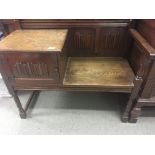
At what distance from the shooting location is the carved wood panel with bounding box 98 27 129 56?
1.22 m

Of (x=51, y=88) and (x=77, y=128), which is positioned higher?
(x=51, y=88)

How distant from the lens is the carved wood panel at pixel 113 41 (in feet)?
4.00

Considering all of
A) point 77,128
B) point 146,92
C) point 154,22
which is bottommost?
point 77,128

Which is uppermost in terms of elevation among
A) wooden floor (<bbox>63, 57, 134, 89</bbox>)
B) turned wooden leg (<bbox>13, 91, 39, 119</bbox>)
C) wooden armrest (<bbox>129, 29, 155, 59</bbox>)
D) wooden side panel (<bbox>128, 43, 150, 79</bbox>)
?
wooden armrest (<bbox>129, 29, 155, 59</bbox>)

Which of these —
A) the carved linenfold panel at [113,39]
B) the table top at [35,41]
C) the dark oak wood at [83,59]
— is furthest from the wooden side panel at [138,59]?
the table top at [35,41]

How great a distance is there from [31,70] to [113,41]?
0.72 meters

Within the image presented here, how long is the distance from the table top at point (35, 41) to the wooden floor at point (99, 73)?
29cm

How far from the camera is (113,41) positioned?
1271 millimetres

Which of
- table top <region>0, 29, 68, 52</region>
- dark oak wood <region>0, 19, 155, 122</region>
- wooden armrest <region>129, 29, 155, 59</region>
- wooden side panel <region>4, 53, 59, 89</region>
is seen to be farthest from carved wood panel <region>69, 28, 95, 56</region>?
wooden side panel <region>4, 53, 59, 89</region>

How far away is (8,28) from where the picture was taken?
1241mm

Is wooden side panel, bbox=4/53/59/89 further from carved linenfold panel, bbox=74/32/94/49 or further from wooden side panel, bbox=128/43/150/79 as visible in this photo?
wooden side panel, bbox=128/43/150/79

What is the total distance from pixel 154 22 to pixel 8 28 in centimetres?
110

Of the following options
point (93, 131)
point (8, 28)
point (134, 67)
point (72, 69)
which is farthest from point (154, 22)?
point (8, 28)
